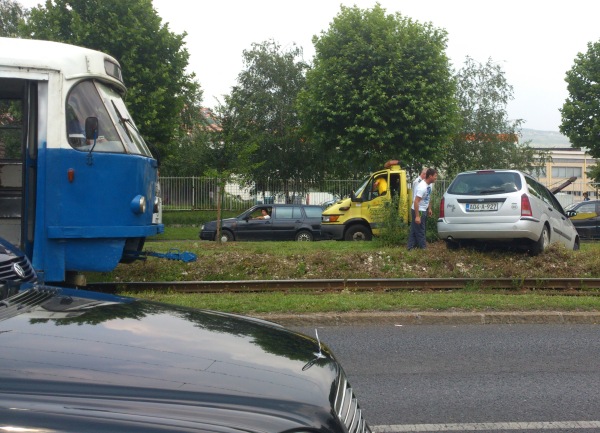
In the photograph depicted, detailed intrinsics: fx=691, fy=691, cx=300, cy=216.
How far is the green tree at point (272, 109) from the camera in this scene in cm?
4256

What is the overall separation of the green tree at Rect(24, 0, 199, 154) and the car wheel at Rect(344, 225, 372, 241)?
1150 cm

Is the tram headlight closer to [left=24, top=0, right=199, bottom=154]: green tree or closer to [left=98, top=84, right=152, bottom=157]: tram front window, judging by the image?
[left=98, top=84, right=152, bottom=157]: tram front window

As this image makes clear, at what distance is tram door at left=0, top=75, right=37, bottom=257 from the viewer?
829 cm

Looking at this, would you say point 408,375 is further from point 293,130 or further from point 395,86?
point 293,130

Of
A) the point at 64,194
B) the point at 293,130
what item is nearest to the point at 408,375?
the point at 64,194

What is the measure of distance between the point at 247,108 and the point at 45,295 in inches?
1583

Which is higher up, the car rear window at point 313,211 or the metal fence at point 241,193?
the metal fence at point 241,193

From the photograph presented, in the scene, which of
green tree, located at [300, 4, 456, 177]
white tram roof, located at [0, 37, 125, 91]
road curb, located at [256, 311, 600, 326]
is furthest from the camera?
green tree, located at [300, 4, 456, 177]

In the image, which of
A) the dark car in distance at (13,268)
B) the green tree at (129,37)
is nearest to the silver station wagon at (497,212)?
the dark car in distance at (13,268)

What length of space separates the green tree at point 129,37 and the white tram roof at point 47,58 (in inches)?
698

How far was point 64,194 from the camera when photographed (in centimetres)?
829

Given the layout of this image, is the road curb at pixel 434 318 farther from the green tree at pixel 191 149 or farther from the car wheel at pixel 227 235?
the green tree at pixel 191 149

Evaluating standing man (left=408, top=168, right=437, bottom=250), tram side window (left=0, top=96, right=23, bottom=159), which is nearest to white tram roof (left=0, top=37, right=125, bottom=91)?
tram side window (left=0, top=96, right=23, bottom=159)

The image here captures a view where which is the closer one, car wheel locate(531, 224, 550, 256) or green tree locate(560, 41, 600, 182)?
car wheel locate(531, 224, 550, 256)
